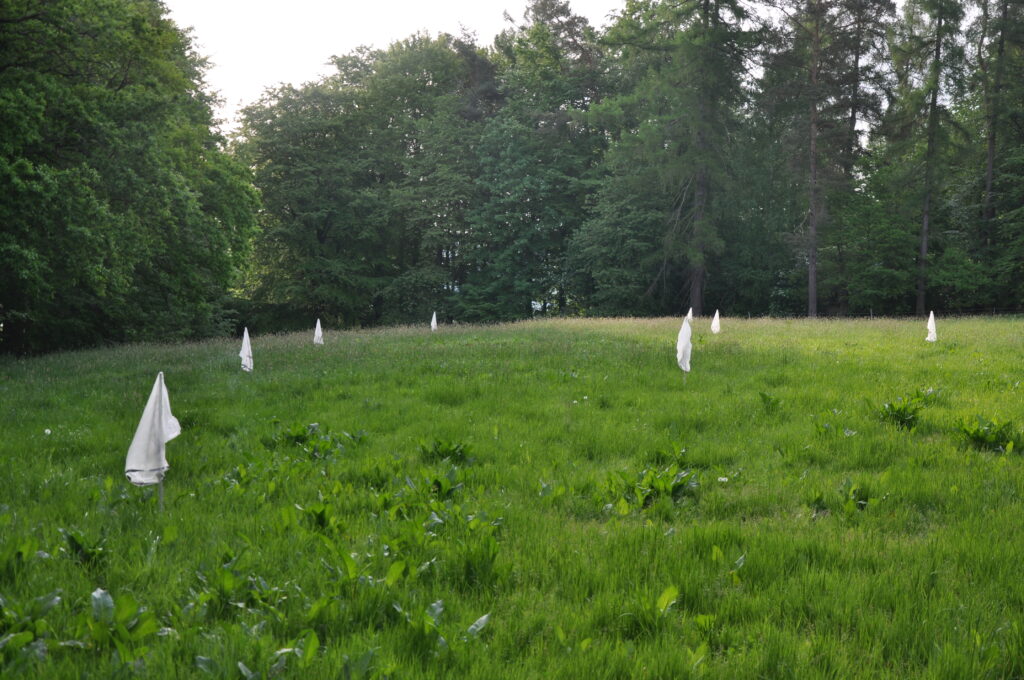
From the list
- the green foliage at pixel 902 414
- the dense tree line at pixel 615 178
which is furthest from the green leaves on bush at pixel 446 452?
the dense tree line at pixel 615 178

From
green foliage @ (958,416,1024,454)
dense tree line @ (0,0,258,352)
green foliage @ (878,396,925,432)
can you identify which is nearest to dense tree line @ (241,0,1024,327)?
dense tree line @ (0,0,258,352)

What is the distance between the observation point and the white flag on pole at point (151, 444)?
524 cm

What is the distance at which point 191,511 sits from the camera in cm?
527

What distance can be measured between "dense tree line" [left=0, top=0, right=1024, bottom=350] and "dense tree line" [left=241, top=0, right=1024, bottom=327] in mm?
172

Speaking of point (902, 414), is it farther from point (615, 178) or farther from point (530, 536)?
point (615, 178)

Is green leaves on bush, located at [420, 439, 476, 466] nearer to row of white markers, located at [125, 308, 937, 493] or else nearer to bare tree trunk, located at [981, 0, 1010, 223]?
row of white markers, located at [125, 308, 937, 493]

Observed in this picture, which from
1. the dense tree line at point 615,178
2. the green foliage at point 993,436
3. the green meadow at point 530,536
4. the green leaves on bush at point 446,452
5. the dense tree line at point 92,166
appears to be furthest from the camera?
the dense tree line at point 615,178

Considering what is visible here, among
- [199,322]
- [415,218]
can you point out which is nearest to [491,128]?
[415,218]

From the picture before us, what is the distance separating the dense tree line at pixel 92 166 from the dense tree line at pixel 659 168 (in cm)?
1817

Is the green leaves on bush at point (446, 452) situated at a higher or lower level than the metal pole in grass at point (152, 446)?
lower

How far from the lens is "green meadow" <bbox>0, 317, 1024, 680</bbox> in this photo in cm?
316

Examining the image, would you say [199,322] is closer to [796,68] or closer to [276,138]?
[276,138]

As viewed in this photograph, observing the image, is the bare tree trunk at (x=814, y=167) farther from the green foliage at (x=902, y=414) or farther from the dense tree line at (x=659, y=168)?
the green foliage at (x=902, y=414)

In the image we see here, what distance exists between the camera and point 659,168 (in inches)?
1304
